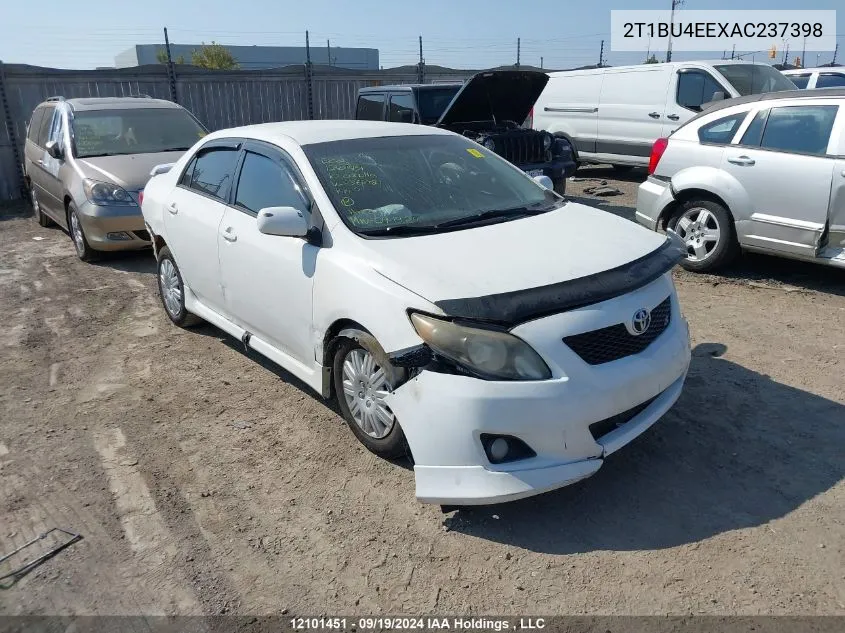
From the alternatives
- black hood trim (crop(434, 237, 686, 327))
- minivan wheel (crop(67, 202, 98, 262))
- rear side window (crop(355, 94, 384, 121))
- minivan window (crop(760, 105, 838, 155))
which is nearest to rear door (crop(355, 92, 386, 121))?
rear side window (crop(355, 94, 384, 121))

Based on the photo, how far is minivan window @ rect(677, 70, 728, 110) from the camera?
10414 millimetres

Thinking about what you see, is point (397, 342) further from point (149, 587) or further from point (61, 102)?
point (61, 102)

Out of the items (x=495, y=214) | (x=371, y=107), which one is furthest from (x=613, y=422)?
(x=371, y=107)

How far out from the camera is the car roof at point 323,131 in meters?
4.30

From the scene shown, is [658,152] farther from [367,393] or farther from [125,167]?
[125,167]

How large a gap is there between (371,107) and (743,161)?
248 inches

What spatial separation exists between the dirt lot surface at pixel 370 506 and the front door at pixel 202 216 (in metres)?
0.61

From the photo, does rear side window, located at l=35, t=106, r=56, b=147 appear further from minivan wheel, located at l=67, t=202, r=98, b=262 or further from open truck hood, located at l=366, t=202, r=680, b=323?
open truck hood, located at l=366, t=202, r=680, b=323

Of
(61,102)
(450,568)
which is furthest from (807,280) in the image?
(61,102)

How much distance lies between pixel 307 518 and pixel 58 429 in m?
1.90

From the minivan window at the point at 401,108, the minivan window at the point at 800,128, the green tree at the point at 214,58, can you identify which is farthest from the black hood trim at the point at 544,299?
the green tree at the point at 214,58

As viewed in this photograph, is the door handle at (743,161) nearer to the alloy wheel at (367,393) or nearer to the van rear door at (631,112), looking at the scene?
the alloy wheel at (367,393)

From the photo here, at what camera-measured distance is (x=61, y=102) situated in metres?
9.07

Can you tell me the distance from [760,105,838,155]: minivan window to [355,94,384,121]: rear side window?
234 inches
